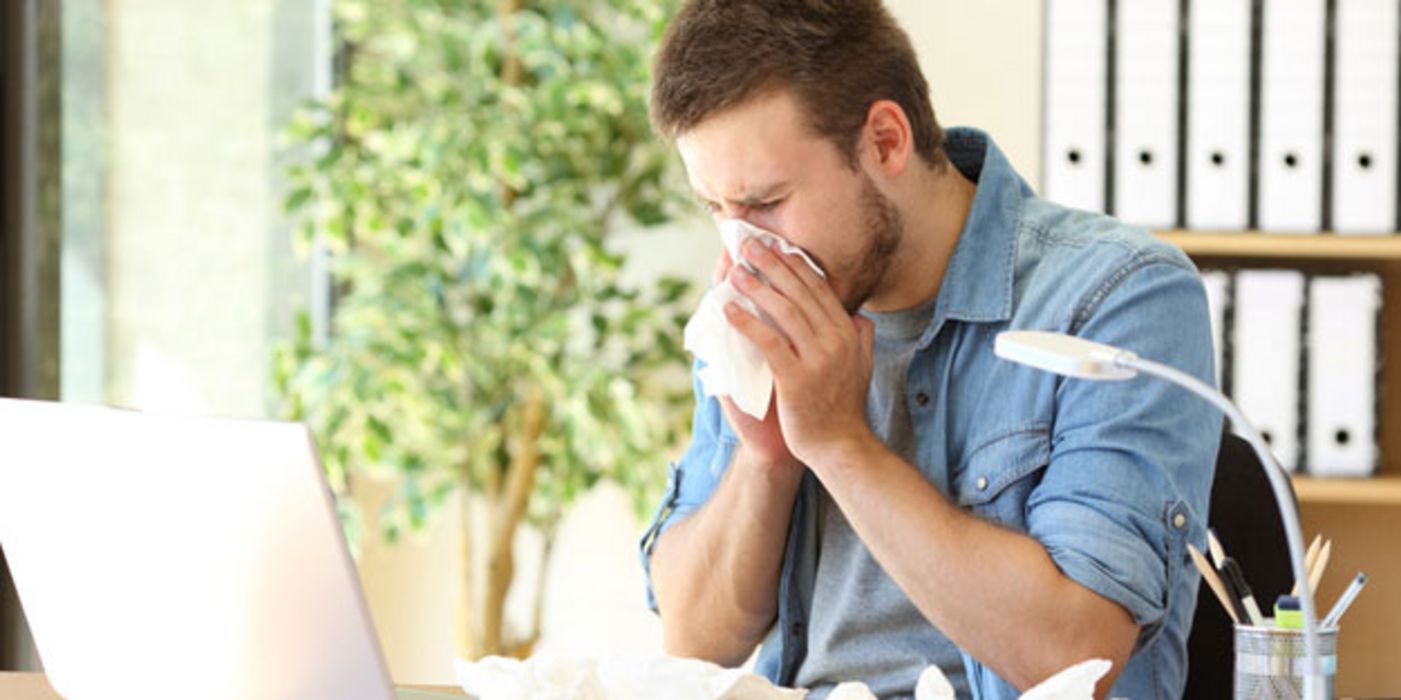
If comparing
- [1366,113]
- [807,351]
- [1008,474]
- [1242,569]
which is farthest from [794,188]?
[1366,113]

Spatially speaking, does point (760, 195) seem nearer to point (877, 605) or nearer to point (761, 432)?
point (761, 432)

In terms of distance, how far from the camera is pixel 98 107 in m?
3.04

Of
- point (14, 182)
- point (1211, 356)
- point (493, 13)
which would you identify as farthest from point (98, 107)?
point (1211, 356)

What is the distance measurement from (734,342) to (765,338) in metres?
0.03

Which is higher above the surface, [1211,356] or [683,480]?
[1211,356]

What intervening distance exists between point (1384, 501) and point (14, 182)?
6.29ft

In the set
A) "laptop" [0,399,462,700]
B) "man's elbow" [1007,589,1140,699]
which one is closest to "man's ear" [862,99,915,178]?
"man's elbow" [1007,589,1140,699]

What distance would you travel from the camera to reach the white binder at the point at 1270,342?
2594mm

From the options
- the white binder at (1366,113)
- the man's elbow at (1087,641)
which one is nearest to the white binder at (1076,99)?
the white binder at (1366,113)

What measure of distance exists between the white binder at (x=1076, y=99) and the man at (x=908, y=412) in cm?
90

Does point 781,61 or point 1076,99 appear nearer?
point 781,61

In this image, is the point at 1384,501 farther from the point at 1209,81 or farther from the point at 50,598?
the point at 50,598

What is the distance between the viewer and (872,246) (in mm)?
1620

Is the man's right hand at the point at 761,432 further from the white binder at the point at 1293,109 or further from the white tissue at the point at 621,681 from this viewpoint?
the white binder at the point at 1293,109
